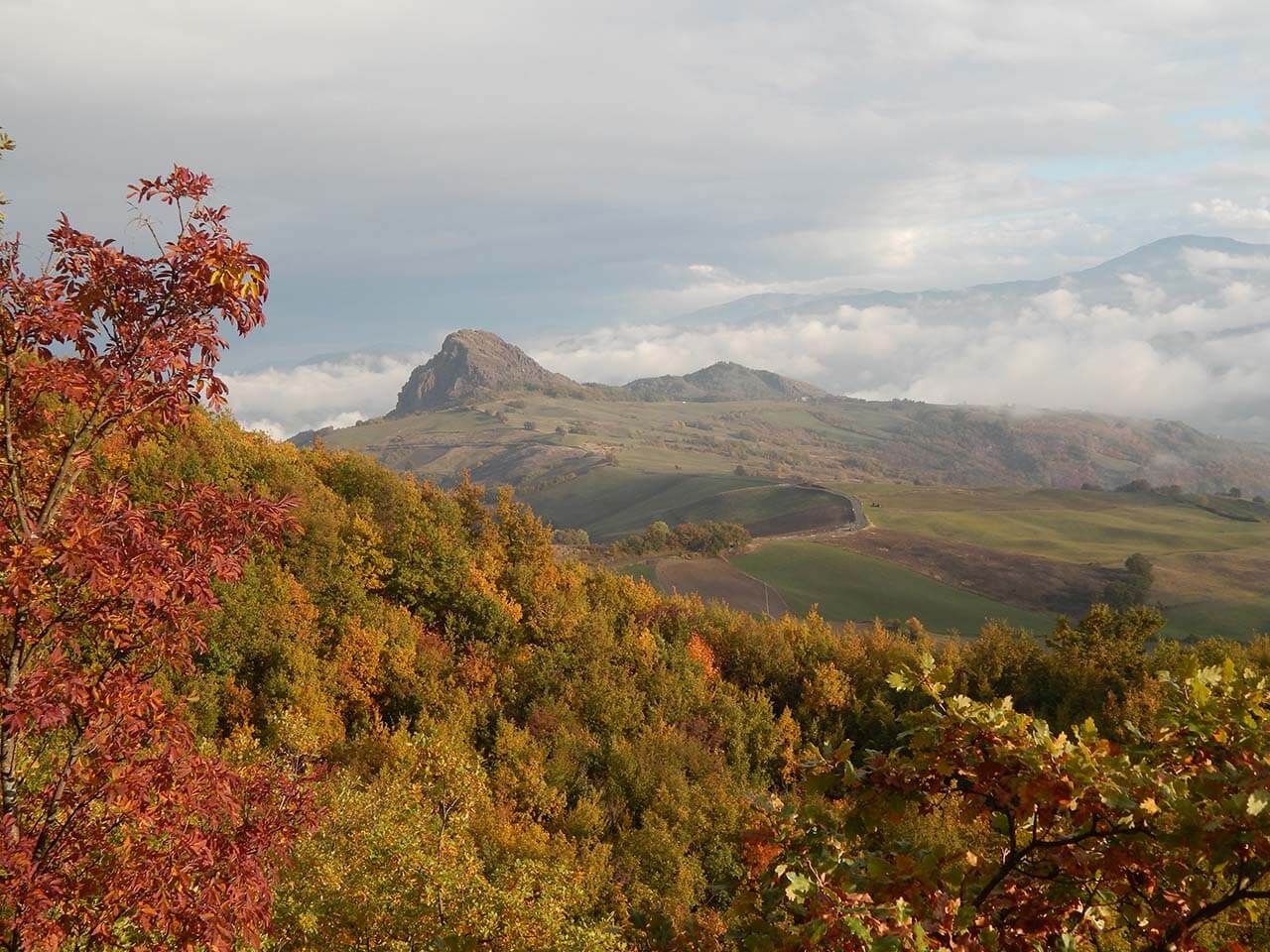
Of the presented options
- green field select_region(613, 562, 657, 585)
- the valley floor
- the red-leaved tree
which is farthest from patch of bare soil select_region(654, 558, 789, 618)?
the red-leaved tree

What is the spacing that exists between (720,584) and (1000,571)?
5797 cm

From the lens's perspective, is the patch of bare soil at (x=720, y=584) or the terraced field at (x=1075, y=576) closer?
the patch of bare soil at (x=720, y=584)

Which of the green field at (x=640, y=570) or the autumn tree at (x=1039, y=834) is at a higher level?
the autumn tree at (x=1039, y=834)

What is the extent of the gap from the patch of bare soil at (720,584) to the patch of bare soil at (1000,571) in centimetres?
3489

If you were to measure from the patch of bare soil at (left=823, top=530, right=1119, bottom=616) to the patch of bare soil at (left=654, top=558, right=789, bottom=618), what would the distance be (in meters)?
34.9

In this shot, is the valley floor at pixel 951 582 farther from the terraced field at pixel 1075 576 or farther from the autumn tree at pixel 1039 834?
the autumn tree at pixel 1039 834

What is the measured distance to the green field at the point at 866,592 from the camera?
131m

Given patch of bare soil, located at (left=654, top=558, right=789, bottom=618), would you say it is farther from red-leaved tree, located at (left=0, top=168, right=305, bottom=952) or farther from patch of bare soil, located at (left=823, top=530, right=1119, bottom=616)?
red-leaved tree, located at (left=0, top=168, right=305, bottom=952)

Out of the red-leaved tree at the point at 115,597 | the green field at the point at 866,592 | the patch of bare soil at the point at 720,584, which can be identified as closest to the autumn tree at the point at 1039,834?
the red-leaved tree at the point at 115,597

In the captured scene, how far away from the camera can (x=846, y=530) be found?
189 m

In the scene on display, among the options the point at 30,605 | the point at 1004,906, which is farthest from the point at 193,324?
the point at 1004,906

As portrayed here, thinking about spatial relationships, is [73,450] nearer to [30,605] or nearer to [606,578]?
[30,605]

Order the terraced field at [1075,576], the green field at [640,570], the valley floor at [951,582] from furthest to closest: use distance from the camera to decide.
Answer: the green field at [640,570], the terraced field at [1075,576], the valley floor at [951,582]

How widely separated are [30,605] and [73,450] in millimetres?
1933
